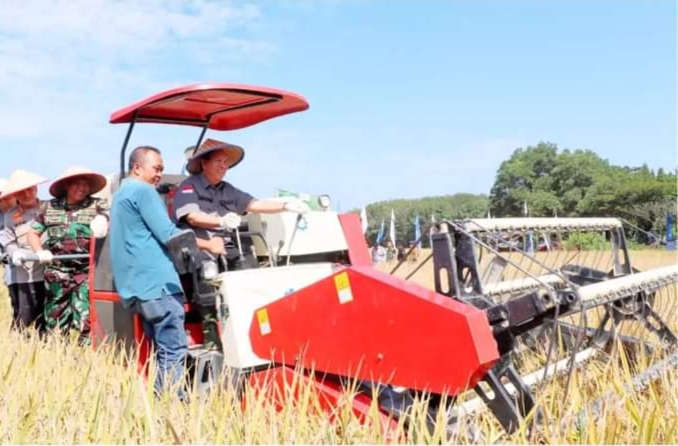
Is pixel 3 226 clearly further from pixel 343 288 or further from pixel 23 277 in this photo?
pixel 343 288

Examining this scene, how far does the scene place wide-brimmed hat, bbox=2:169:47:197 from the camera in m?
5.47

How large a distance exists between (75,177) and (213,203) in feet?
4.93

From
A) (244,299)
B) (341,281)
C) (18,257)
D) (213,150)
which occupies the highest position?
(213,150)

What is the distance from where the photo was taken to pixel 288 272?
149 inches

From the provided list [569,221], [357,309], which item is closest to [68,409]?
[357,309]

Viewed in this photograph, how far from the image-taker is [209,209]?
422 cm

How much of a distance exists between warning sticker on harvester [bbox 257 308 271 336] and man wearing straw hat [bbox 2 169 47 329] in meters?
2.96

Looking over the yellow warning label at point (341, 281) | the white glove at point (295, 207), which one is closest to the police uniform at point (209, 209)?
the white glove at point (295, 207)

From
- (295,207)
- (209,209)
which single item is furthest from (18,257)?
(295,207)

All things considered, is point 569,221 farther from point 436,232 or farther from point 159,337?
point 159,337

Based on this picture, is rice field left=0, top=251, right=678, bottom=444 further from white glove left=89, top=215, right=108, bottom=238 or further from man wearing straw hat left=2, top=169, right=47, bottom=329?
man wearing straw hat left=2, top=169, right=47, bottom=329

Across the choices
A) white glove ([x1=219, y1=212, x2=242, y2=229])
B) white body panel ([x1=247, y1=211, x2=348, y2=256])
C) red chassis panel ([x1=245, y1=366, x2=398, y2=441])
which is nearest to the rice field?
red chassis panel ([x1=245, y1=366, x2=398, y2=441])

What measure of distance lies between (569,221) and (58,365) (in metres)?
3.15

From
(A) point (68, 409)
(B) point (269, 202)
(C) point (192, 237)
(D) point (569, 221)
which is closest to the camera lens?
(A) point (68, 409)
